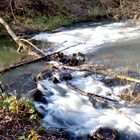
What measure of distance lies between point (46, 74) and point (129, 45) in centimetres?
418

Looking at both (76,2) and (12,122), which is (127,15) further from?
(12,122)

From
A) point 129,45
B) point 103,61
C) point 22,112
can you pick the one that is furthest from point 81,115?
point 129,45

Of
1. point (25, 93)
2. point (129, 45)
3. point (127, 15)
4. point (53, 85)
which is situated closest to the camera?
point (25, 93)

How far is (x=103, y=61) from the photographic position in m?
10.6

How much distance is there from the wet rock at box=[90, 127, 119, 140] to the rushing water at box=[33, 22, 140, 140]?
22 cm

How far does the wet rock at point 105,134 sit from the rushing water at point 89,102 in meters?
0.22

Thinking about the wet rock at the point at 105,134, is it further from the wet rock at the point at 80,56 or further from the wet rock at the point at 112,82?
the wet rock at the point at 80,56

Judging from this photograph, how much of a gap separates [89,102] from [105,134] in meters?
1.63

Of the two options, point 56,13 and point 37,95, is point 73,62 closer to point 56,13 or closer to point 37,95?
point 37,95

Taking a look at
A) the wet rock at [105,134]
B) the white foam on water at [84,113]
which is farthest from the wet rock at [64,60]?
the wet rock at [105,134]

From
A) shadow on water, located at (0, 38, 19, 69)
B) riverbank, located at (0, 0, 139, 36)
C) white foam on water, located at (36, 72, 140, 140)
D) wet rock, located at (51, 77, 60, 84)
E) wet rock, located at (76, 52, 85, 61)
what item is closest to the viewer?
white foam on water, located at (36, 72, 140, 140)

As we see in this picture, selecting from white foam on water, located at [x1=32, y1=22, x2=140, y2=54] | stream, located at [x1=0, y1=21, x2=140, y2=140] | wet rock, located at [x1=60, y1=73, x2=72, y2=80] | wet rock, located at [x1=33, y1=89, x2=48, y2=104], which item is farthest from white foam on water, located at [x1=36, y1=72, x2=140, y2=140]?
white foam on water, located at [x1=32, y1=22, x2=140, y2=54]

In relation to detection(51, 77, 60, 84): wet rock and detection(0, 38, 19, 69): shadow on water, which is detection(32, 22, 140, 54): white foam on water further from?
detection(51, 77, 60, 84): wet rock

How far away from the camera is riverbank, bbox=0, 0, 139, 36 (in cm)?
1526
